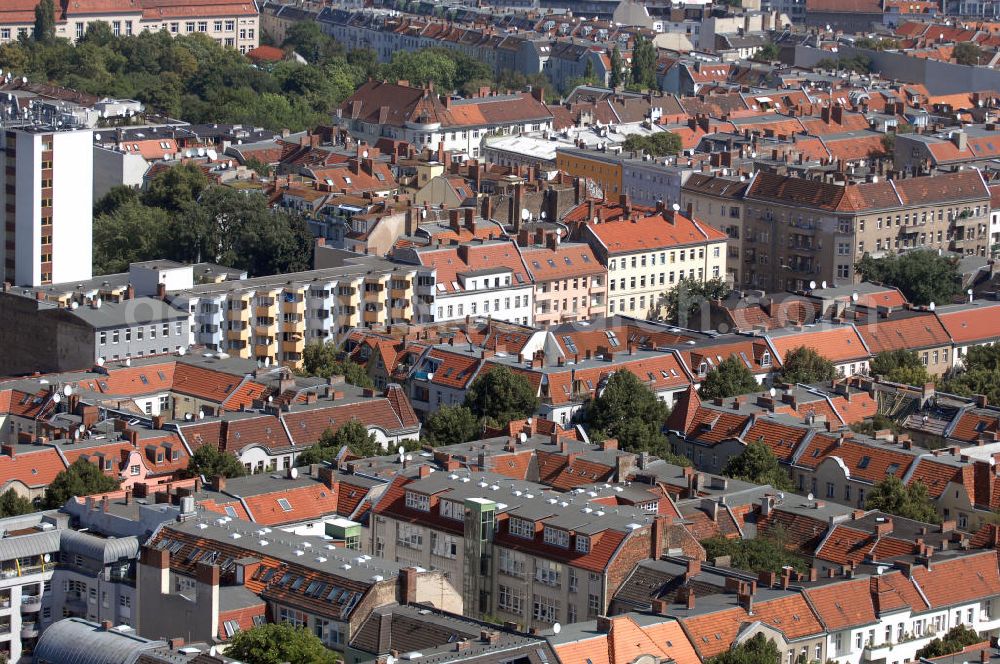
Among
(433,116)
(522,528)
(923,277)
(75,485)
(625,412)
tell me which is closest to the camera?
(522,528)

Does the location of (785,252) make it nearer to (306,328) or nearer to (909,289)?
(909,289)

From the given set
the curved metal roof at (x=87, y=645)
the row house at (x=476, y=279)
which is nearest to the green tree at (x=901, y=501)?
the curved metal roof at (x=87, y=645)

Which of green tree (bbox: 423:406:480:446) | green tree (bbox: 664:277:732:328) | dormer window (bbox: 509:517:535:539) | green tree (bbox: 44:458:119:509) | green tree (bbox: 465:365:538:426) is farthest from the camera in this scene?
green tree (bbox: 664:277:732:328)

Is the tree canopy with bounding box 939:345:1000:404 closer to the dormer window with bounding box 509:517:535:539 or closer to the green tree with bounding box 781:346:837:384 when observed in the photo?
the green tree with bounding box 781:346:837:384

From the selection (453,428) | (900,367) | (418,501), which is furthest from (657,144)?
(418,501)

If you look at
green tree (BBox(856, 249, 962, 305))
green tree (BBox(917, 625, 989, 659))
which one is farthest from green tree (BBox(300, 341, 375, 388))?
green tree (BBox(917, 625, 989, 659))

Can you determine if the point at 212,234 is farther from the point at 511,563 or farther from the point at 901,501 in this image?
the point at 511,563

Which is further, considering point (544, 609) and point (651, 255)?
point (651, 255)

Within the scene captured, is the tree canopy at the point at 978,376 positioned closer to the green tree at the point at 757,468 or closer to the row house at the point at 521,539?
the green tree at the point at 757,468
